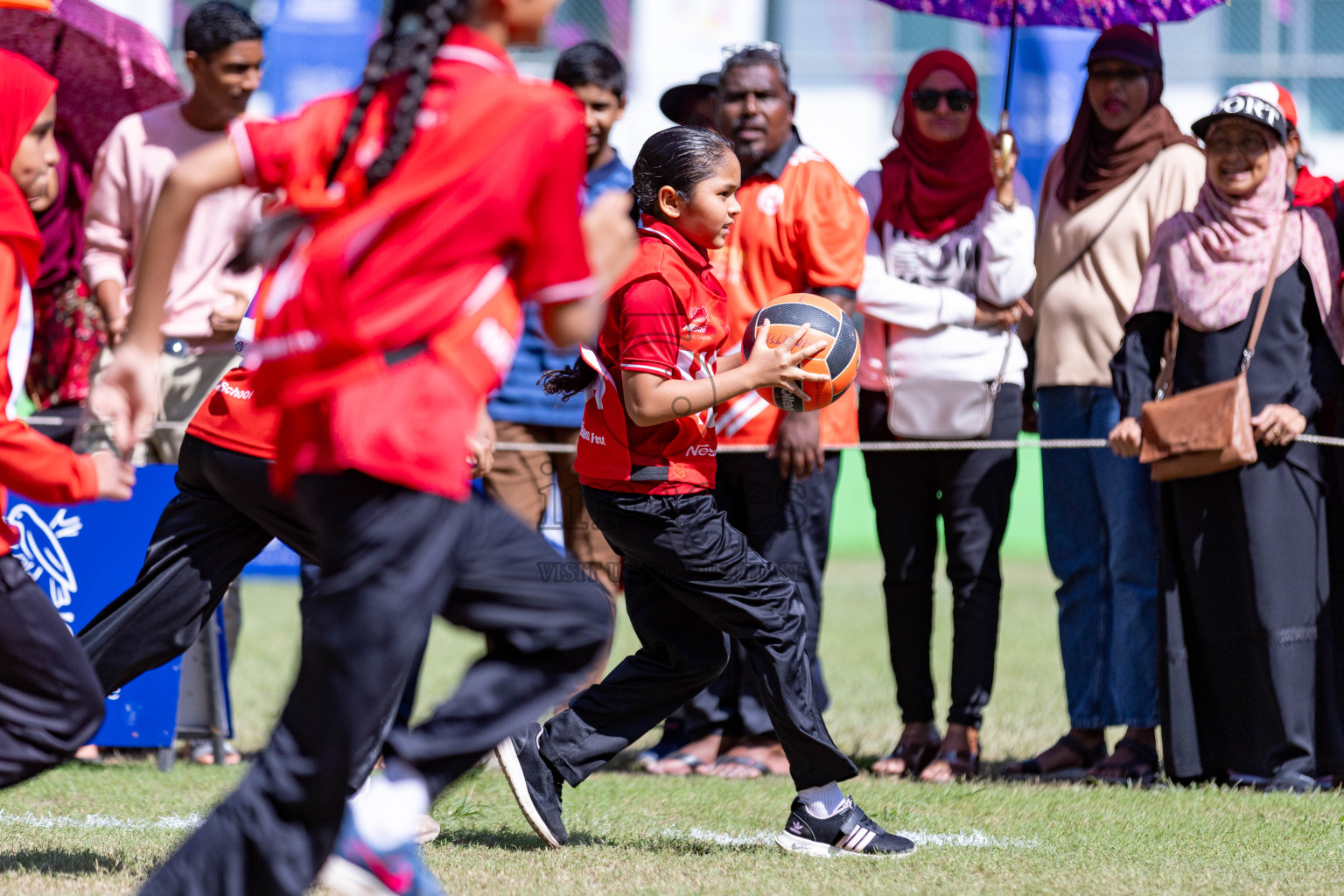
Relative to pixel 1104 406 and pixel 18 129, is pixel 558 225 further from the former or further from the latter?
pixel 1104 406

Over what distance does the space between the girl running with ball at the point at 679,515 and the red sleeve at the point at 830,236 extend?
1281mm

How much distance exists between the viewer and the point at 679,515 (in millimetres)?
4668

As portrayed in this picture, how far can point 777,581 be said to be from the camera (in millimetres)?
4742

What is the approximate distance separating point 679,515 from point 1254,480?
92.9 inches

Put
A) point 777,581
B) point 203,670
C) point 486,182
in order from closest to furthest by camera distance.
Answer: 1. point 486,182
2. point 777,581
3. point 203,670

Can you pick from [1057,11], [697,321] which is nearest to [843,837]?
[697,321]

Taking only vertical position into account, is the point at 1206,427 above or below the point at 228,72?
below

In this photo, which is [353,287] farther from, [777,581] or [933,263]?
[933,263]

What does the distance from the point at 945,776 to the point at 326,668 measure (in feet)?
11.5

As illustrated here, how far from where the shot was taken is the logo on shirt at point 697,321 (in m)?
4.68

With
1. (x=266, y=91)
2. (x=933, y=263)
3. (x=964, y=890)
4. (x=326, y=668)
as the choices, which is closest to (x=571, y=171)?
(x=326, y=668)

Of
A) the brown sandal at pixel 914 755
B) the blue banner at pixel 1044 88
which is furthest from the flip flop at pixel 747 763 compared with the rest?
the blue banner at pixel 1044 88

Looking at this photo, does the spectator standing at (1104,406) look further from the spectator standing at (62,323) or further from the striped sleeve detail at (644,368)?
the spectator standing at (62,323)

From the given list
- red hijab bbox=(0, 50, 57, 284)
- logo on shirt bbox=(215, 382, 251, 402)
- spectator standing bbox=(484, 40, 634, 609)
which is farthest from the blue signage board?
red hijab bbox=(0, 50, 57, 284)
